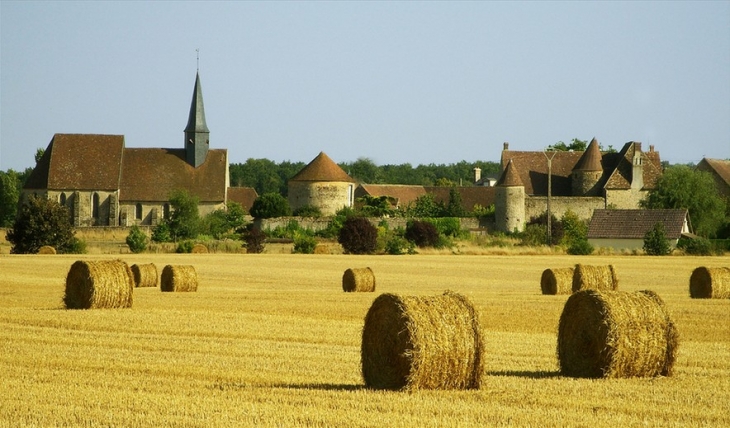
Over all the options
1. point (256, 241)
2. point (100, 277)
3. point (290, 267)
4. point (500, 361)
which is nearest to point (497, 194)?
point (256, 241)

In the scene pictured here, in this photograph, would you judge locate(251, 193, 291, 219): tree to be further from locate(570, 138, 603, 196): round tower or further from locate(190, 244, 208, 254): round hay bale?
locate(570, 138, 603, 196): round tower

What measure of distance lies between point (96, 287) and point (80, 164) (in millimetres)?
65168

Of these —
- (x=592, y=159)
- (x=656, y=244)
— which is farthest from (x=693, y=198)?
(x=656, y=244)

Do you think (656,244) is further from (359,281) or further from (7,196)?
(7,196)

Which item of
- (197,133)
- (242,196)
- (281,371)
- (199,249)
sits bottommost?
(281,371)

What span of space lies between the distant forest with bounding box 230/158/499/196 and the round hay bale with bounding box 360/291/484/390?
128 m

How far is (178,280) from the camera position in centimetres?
2817

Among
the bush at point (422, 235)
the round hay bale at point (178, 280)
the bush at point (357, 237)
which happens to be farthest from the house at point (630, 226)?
the round hay bale at point (178, 280)

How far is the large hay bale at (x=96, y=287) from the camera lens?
2062 cm

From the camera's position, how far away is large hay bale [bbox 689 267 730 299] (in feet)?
88.7

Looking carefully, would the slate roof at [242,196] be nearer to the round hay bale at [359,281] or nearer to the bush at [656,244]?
the bush at [656,244]

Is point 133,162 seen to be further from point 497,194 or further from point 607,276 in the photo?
point 607,276

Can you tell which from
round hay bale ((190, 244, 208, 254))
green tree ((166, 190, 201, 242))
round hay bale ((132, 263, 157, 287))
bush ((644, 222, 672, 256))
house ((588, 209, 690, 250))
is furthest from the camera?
green tree ((166, 190, 201, 242))

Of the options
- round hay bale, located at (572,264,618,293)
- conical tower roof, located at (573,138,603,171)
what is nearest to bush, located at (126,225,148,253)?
round hay bale, located at (572,264,618,293)
